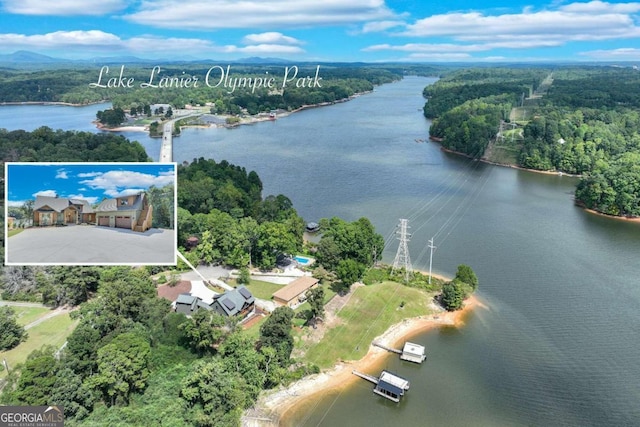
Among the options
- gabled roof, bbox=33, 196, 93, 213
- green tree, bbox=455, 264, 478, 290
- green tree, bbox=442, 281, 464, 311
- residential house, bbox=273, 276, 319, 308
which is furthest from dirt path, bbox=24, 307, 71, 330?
green tree, bbox=455, 264, 478, 290

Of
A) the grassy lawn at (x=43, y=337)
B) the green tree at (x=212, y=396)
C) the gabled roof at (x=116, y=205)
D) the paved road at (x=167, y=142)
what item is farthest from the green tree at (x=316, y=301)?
the paved road at (x=167, y=142)

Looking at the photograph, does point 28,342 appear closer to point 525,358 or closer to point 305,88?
point 525,358

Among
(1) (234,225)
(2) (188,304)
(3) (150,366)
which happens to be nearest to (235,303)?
(2) (188,304)

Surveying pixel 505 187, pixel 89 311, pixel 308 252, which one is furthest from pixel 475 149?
pixel 89 311

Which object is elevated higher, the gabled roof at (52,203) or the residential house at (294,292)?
the gabled roof at (52,203)

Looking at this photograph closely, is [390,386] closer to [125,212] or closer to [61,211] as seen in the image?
[125,212]

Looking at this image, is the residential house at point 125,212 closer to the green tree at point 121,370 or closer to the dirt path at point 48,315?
the green tree at point 121,370

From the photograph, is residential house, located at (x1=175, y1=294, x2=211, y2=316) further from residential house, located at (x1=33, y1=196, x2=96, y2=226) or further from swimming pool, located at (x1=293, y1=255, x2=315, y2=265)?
residential house, located at (x1=33, y1=196, x2=96, y2=226)
